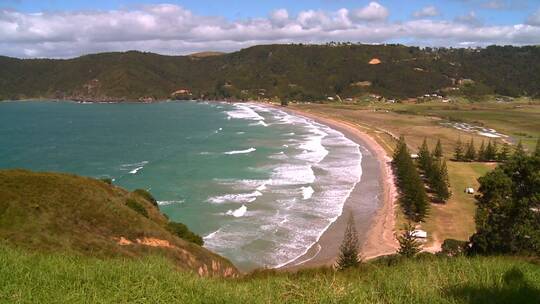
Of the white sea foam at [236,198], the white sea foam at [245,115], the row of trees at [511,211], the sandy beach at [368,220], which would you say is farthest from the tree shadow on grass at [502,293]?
the white sea foam at [245,115]

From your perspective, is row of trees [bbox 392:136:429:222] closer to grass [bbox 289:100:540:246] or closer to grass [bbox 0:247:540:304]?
grass [bbox 289:100:540:246]

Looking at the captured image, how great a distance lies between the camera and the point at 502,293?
8859 mm

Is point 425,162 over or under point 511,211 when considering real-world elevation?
under

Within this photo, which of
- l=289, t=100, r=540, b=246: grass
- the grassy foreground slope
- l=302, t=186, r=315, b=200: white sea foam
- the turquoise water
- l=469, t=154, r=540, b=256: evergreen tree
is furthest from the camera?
l=302, t=186, r=315, b=200: white sea foam

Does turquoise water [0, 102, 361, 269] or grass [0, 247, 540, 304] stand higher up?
grass [0, 247, 540, 304]

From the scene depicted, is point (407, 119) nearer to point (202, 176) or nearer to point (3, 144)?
point (202, 176)

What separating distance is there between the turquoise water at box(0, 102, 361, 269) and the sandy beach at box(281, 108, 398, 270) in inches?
38.0

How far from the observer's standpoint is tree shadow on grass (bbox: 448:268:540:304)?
332 inches

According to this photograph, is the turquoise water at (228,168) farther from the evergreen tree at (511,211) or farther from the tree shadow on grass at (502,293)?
the tree shadow on grass at (502,293)

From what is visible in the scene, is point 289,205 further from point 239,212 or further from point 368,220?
point 368,220

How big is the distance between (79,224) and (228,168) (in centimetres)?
3792

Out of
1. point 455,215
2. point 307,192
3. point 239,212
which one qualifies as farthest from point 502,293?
point 307,192

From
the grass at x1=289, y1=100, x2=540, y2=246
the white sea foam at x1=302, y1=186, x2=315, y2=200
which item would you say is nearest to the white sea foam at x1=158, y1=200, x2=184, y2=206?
the white sea foam at x1=302, y1=186, x2=315, y2=200

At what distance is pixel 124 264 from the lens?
957 centimetres
